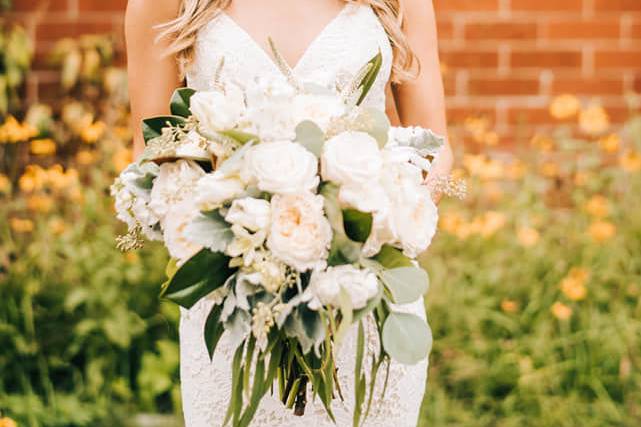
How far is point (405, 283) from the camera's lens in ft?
5.57

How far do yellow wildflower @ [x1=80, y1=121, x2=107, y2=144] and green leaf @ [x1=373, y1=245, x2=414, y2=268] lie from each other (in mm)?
2486

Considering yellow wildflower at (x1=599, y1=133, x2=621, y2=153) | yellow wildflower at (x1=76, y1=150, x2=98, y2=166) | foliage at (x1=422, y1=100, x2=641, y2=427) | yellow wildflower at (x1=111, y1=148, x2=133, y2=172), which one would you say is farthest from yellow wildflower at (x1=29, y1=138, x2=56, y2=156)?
yellow wildflower at (x1=599, y1=133, x2=621, y2=153)

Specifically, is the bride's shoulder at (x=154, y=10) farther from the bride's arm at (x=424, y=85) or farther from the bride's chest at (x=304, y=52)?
the bride's arm at (x=424, y=85)

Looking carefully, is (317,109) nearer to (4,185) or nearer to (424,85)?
(424,85)

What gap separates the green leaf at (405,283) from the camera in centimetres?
169

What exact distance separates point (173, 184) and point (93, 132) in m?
2.33

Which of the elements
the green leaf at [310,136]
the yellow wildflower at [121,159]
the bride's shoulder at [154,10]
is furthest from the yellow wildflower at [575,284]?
the green leaf at [310,136]

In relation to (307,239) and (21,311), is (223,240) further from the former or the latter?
(21,311)

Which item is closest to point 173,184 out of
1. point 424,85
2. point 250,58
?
point 250,58

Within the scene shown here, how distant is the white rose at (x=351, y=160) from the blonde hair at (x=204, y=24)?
724 millimetres

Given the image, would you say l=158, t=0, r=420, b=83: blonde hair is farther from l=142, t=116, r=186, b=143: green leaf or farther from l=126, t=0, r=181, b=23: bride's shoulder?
l=142, t=116, r=186, b=143: green leaf

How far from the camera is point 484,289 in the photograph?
154 inches

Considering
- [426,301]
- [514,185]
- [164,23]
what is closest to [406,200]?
[164,23]

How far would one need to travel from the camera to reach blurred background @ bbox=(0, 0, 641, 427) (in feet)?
12.1
